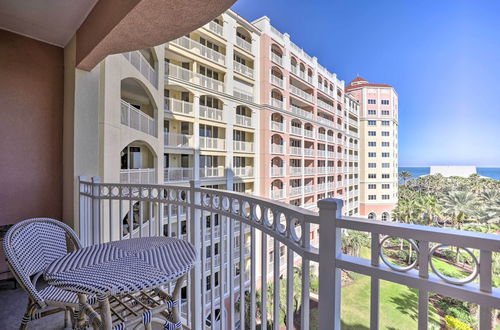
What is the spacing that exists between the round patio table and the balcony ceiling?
6.78 feet

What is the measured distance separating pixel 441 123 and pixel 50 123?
46.8 m

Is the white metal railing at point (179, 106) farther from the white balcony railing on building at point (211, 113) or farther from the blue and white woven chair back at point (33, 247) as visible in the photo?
the blue and white woven chair back at point (33, 247)

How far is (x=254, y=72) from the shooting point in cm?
1328

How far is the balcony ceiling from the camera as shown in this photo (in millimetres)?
2053

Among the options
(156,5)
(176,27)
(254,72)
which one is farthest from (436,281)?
(254,72)

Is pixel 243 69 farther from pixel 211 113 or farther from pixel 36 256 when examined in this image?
pixel 36 256

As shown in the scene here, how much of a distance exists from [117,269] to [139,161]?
7748 millimetres

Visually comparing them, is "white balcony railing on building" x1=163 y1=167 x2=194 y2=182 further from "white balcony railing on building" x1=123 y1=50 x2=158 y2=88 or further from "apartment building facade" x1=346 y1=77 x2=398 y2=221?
"apartment building facade" x1=346 y1=77 x2=398 y2=221

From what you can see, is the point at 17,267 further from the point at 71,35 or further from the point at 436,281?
the point at 71,35

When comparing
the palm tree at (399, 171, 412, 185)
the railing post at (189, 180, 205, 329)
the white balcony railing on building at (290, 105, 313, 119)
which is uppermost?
the white balcony railing on building at (290, 105, 313, 119)

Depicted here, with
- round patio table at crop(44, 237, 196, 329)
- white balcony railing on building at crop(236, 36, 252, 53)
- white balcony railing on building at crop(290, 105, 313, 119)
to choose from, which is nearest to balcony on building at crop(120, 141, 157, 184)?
round patio table at crop(44, 237, 196, 329)

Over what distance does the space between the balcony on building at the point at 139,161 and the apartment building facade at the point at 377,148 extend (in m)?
23.2

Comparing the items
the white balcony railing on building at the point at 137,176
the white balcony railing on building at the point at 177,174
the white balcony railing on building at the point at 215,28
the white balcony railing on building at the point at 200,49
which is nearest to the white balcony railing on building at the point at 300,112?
the white balcony railing on building at the point at 200,49

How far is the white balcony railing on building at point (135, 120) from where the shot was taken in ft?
16.2
